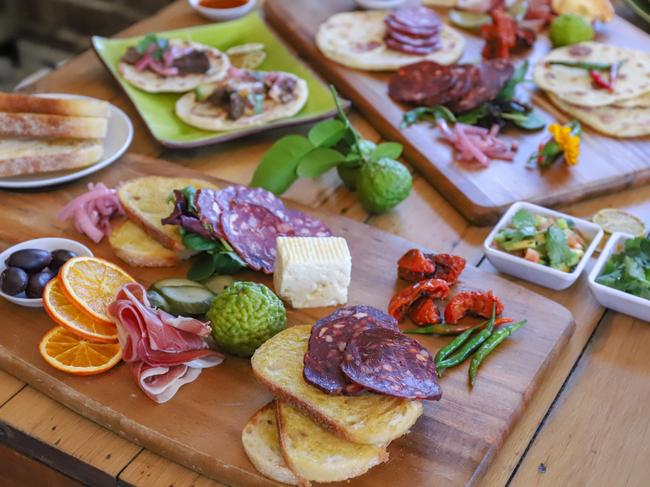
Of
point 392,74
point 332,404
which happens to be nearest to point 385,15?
point 392,74

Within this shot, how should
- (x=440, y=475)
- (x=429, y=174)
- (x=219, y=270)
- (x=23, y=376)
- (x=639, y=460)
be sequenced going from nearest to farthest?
(x=440, y=475)
(x=639, y=460)
(x=23, y=376)
(x=219, y=270)
(x=429, y=174)

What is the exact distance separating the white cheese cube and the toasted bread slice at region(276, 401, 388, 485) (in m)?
0.56

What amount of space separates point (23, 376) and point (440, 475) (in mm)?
1301

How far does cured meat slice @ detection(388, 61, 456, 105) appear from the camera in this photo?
383 cm

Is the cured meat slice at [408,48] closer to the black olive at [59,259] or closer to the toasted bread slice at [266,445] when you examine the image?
the black olive at [59,259]

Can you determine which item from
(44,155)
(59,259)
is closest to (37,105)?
(44,155)

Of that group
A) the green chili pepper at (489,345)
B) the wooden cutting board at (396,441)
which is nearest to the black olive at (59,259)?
the wooden cutting board at (396,441)

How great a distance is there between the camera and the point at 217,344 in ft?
8.40

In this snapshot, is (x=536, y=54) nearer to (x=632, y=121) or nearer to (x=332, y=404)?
(x=632, y=121)

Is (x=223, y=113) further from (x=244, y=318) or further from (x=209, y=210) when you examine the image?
(x=244, y=318)

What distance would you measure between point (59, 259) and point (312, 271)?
877 mm

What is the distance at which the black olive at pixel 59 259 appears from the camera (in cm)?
279

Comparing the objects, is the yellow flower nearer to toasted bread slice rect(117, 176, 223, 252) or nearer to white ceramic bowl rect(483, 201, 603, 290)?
white ceramic bowl rect(483, 201, 603, 290)

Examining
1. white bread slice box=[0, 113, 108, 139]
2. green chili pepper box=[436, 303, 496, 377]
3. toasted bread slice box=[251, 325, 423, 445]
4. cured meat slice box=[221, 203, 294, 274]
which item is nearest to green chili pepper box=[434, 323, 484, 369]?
green chili pepper box=[436, 303, 496, 377]
